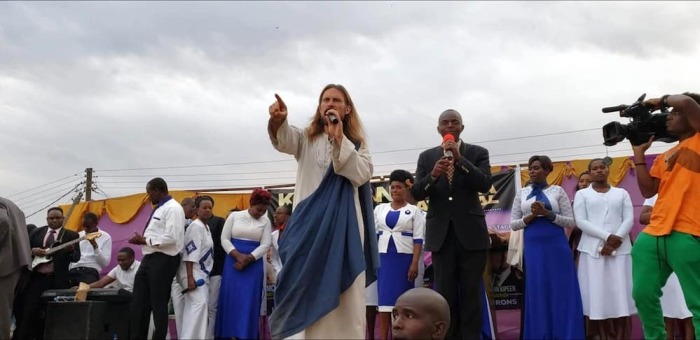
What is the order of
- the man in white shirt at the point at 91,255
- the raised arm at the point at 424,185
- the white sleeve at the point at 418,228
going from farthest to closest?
1. the man in white shirt at the point at 91,255
2. the white sleeve at the point at 418,228
3. the raised arm at the point at 424,185

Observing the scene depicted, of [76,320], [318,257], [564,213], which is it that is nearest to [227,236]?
→ [76,320]

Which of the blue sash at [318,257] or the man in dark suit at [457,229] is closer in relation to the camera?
the blue sash at [318,257]

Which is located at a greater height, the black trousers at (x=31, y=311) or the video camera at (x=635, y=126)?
the video camera at (x=635, y=126)

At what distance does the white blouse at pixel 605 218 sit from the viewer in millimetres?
6855

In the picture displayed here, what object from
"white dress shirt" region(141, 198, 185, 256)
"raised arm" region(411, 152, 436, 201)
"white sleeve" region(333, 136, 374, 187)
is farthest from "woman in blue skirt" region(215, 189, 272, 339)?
"white sleeve" region(333, 136, 374, 187)

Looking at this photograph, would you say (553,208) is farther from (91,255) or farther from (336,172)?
(91,255)

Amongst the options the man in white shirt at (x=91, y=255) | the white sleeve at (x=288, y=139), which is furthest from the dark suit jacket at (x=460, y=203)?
the man in white shirt at (x=91, y=255)

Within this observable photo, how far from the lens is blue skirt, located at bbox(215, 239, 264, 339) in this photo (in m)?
8.23

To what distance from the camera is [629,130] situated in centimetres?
431

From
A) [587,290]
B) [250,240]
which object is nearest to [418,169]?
[587,290]

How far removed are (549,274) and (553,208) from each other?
0.68m

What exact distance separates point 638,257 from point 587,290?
284cm

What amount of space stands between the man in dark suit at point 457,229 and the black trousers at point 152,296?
347 cm

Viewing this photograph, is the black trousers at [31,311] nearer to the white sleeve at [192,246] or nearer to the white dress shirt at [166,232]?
the white dress shirt at [166,232]
